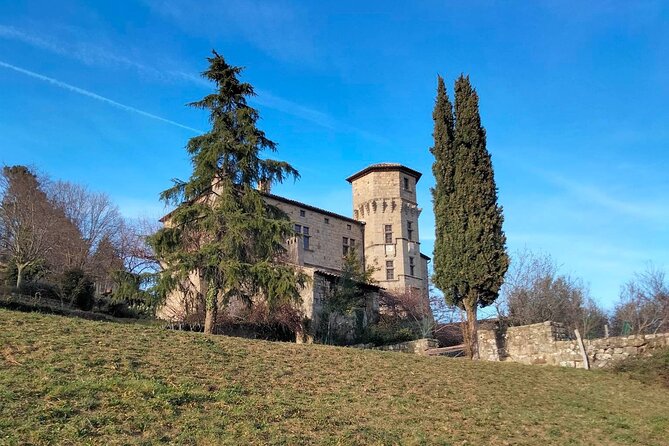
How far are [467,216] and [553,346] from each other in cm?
598

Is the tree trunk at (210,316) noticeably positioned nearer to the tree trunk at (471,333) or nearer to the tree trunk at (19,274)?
the tree trunk at (471,333)

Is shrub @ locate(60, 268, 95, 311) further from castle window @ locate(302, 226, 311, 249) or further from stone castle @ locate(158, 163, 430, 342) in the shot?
castle window @ locate(302, 226, 311, 249)

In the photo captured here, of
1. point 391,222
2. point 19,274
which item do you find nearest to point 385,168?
A: point 391,222

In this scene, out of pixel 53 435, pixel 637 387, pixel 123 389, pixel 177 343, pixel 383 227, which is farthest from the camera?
pixel 383 227

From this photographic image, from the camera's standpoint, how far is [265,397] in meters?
10.1

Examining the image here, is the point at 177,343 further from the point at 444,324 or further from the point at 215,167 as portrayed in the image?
the point at 444,324

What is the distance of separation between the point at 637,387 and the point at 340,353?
9.23 m

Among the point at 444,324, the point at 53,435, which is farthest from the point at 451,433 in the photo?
the point at 444,324

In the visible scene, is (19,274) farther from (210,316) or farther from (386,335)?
(386,335)

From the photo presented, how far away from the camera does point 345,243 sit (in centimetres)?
4797

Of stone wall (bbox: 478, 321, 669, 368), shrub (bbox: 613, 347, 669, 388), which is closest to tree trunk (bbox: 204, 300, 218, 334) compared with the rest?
stone wall (bbox: 478, 321, 669, 368)

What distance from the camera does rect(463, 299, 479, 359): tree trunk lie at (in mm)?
21188

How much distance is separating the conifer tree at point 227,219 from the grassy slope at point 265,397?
474 centimetres

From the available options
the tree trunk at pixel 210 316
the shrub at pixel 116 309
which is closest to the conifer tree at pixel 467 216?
the tree trunk at pixel 210 316
